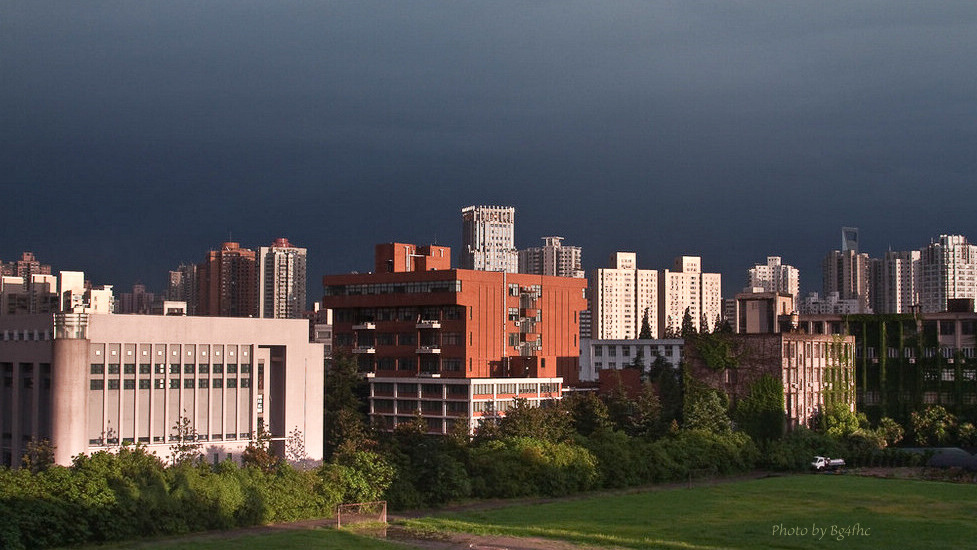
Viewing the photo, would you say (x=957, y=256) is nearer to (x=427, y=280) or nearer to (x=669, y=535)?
(x=427, y=280)

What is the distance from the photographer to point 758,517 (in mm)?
46438

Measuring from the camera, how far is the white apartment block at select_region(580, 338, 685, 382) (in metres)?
126

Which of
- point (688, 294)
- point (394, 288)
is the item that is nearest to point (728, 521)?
point (394, 288)

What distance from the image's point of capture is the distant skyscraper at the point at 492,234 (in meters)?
151

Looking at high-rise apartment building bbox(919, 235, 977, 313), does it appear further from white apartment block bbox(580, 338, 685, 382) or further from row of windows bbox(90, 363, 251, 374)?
row of windows bbox(90, 363, 251, 374)

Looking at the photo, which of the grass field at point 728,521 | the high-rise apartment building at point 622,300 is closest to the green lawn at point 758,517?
the grass field at point 728,521

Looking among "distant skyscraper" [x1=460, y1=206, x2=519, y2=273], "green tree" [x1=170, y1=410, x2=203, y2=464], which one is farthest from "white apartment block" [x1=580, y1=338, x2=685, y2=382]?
"green tree" [x1=170, y1=410, x2=203, y2=464]

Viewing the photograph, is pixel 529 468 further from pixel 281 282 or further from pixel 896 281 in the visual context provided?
pixel 896 281

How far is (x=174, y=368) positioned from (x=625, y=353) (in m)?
76.7

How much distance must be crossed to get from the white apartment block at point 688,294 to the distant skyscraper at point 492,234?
4011 cm

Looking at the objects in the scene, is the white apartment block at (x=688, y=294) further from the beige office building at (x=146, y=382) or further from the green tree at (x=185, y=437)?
the green tree at (x=185, y=437)

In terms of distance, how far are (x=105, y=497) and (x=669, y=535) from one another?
20.3 m

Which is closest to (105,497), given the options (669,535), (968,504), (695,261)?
(669,535)

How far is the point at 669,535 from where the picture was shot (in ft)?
136
